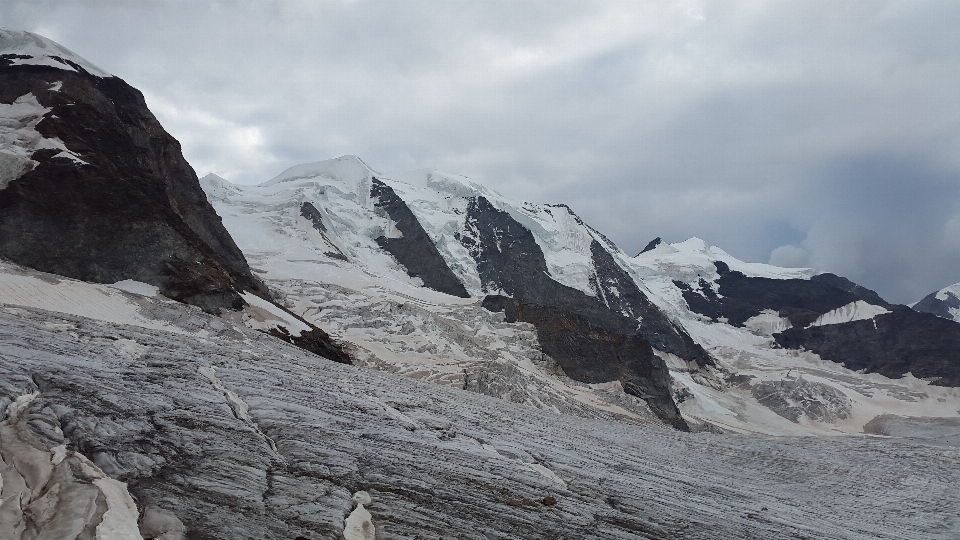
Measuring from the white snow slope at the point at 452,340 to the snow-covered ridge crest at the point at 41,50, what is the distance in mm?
40583

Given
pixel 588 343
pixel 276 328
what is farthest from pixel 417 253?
pixel 276 328

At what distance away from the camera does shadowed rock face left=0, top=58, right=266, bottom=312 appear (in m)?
47.3

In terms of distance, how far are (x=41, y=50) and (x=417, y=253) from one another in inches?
3981

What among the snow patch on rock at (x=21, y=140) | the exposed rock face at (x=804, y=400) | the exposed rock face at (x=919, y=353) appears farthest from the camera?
the exposed rock face at (x=919, y=353)

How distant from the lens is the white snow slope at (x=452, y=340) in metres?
67.9

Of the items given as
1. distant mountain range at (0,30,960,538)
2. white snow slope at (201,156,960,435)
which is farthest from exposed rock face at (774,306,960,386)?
white snow slope at (201,156,960,435)

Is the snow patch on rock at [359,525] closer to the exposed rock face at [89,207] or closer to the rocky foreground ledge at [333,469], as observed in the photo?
the rocky foreground ledge at [333,469]

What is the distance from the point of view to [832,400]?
14450 centimetres

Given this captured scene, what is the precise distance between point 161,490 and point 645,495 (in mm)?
10212

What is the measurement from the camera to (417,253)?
558ft

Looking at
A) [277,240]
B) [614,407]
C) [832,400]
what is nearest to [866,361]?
[832,400]

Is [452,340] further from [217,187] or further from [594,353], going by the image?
[217,187]

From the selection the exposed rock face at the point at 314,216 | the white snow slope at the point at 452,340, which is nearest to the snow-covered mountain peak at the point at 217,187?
the white snow slope at the point at 452,340

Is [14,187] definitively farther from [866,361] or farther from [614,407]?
[866,361]
